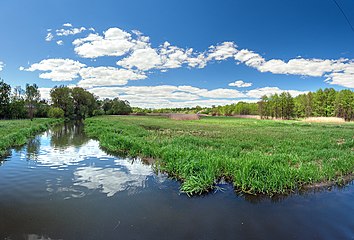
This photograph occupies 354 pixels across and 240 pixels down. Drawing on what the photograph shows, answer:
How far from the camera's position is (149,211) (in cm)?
786

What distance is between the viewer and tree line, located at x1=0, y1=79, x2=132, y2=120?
198 ft

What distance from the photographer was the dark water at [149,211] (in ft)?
21.3

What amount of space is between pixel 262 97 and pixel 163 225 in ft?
354

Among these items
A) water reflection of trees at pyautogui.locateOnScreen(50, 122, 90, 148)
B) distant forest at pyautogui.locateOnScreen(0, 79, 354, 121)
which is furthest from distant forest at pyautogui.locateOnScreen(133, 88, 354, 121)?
water reflection of trees at pyautogui.locateOnScreen(50, 122, 90, 148)

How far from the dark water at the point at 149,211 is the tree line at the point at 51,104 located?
5666 cm

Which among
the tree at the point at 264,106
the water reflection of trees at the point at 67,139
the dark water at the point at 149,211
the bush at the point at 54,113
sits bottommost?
the dark water at the point at 149,211

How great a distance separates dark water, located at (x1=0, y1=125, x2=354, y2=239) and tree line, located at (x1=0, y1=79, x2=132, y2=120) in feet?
186

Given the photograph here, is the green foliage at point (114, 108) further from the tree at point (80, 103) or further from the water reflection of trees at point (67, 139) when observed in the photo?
the water reflection of trees at point (67, 139)

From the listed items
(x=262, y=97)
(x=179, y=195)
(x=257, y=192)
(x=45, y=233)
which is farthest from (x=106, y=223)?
(x=262, y=97)

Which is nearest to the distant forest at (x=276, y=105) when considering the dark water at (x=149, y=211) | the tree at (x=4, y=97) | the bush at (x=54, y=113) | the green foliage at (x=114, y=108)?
the bush at (x=54, y=113)

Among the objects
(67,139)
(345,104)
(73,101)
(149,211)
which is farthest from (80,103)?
(345,104)

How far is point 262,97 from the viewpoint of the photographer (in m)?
106

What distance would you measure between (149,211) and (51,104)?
96300 millimetres

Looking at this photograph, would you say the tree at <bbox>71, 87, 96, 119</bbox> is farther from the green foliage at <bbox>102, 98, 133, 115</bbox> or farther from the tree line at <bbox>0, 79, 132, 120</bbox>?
the green foliage at <bbox>102, 98, 133, 115</bbox>
